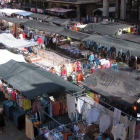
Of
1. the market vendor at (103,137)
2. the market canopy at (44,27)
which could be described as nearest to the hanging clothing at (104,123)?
the market vendor at (103,137)

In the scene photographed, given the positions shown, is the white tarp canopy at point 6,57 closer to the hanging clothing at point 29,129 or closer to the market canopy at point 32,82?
the market canopy at point 32,82

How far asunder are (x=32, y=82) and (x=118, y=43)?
1007 cm

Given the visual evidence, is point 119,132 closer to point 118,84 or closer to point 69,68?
point 118,84

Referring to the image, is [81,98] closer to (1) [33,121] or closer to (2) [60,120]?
(2) [60,120]

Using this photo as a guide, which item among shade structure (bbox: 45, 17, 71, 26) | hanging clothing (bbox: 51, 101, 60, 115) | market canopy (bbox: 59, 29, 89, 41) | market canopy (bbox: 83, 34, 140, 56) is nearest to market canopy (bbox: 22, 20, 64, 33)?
market canopy (bbox: 59, 29, 89, 41)

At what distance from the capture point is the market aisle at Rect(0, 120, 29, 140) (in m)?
13.4

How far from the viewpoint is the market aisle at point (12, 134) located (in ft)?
44.0

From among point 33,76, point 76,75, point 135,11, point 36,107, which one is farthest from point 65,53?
point 135,11

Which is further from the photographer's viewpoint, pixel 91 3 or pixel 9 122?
pixel 91 3

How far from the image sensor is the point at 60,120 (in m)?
13.9

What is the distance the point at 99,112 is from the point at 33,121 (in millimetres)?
3158

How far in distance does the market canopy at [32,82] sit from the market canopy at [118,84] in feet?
4.43

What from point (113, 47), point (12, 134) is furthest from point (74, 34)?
point (12, 134)

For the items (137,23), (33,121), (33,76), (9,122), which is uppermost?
(137,23)
